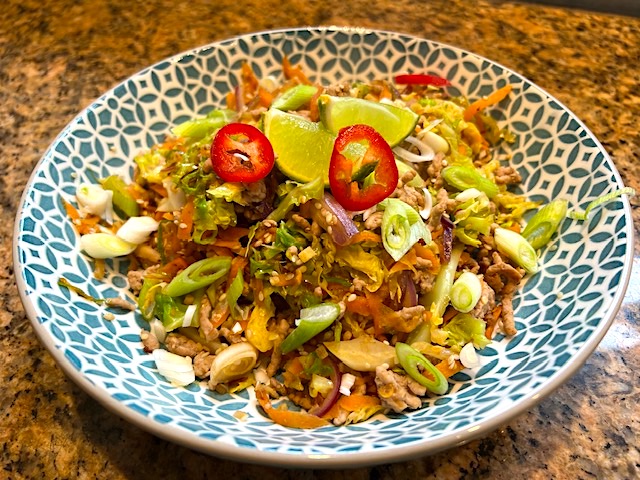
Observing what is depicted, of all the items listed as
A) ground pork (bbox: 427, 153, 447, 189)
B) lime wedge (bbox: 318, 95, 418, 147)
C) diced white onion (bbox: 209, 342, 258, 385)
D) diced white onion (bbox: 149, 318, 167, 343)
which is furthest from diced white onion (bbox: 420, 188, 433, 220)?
diced white onion (bbox: 149, 318, 167, 343)

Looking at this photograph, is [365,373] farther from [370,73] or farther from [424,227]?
[370,73]

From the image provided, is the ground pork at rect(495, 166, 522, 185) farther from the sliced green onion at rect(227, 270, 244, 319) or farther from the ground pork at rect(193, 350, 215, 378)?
the ground pork at rect(193, 350, 215, 378)

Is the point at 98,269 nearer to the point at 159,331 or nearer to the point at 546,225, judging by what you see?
the point at 159,331

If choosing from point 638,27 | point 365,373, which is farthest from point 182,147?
point 638,27

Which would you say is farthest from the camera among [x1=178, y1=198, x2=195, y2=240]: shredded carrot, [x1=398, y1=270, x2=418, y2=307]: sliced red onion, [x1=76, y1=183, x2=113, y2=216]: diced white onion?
[x1=76, y1=183, x2=113, y2=216]: diced white onion

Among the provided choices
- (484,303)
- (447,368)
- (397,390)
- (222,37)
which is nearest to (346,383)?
(397,390)

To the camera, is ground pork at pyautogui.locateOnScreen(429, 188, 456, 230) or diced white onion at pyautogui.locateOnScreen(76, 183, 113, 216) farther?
diced white onion at pyautogui.locateOnScreen(76, 183, 113, 216)
